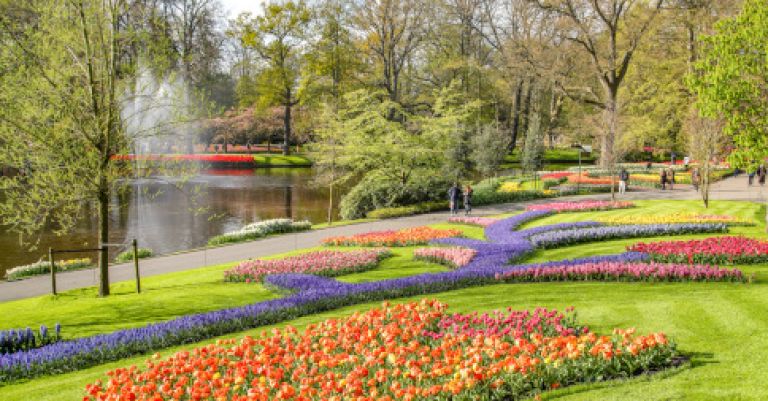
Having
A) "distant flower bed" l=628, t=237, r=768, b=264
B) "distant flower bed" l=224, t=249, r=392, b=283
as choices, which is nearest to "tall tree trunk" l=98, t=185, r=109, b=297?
"distant flower bed" l=224, t=249, r=392, b=283

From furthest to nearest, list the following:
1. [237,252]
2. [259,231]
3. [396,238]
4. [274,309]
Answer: [259,231], [237,252], [396,238], [274,309]

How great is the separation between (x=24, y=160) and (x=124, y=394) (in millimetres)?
9968

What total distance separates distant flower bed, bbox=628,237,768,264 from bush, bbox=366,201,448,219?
55.3 ft

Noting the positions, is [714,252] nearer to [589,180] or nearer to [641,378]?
[641,378]

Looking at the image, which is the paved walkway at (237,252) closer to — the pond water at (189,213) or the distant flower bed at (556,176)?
the pond water at (189,213)

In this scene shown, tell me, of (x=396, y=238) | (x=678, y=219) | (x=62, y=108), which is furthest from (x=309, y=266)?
A: (x=678, y=219)

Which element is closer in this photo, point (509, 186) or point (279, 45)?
point (509, 186)

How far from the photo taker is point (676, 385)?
21.3 ft

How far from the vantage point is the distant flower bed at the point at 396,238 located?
2034 centimetres

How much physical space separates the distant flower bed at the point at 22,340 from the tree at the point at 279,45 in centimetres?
5523

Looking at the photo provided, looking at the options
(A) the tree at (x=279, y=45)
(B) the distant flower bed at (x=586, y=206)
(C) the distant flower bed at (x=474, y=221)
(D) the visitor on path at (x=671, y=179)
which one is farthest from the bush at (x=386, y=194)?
(A) the tree at (x=279, y=45)

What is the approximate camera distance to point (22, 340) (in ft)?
33.1

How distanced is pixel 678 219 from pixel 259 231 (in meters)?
17.3

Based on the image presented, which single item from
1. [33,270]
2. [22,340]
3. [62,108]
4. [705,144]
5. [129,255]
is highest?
[62,108]
